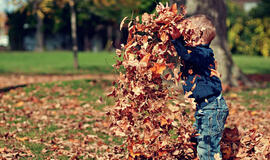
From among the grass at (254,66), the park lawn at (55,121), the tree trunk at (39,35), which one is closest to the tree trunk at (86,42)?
the tree trunk at (39,35)

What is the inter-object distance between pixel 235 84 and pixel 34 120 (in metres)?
6.27

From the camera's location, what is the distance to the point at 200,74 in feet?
11.1

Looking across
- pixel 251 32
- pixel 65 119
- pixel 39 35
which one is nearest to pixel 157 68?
pixel 65 119

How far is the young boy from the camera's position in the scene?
10.7ft

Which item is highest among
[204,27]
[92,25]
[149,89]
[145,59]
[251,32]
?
[92,25]

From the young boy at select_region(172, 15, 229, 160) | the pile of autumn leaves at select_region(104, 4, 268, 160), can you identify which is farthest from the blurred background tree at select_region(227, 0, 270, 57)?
the pile of autumn leaves at select_region(104, 4, 268, 160)

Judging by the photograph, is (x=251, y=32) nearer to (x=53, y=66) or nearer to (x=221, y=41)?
(x=53, y=66)

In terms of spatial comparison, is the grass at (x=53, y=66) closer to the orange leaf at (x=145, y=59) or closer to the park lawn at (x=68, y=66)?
the park lawn at (x=68, y=66)

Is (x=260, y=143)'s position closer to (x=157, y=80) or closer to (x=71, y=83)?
(x=157, y=80)

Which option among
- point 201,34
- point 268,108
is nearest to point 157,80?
point 201,34

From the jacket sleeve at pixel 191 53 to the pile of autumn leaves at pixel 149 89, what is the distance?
6cm

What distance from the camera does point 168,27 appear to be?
10.5 feet

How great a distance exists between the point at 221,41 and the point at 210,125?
7.24 meters

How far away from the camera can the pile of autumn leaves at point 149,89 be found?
126 inches
